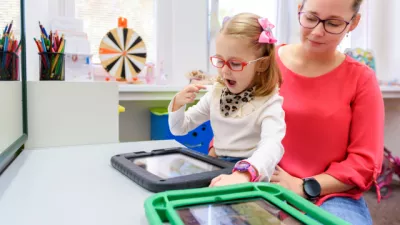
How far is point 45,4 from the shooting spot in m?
1.57

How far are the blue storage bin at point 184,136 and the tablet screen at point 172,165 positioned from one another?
0.87 m

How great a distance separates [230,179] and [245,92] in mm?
325

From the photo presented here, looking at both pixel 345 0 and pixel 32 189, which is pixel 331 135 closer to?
pixel 345 0

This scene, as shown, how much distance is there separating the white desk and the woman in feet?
1.36

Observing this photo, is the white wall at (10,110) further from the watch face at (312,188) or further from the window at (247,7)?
the window at (247,7)

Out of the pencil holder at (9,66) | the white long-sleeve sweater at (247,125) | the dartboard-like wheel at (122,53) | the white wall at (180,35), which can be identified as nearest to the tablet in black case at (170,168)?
the white long-sleeve sweater at (247,125)

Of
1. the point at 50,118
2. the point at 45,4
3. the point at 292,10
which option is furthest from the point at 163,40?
the point at 50,118

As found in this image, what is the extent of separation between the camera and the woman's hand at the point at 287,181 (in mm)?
821

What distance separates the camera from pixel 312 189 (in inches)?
32.1

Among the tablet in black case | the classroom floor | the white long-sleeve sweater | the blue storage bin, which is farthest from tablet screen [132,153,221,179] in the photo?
the classroom floor

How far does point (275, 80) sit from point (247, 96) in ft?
0.25

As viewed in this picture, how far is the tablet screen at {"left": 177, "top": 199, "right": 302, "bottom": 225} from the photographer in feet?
1.27

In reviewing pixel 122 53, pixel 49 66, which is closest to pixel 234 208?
pixel 49 66

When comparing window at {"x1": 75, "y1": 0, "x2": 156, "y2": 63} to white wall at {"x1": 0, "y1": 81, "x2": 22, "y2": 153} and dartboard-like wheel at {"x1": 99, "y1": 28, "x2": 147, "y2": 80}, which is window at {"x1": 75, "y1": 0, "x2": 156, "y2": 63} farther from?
white wall at {"x1": 0, "y1": 81, "x2": 22, "y2": 153}
